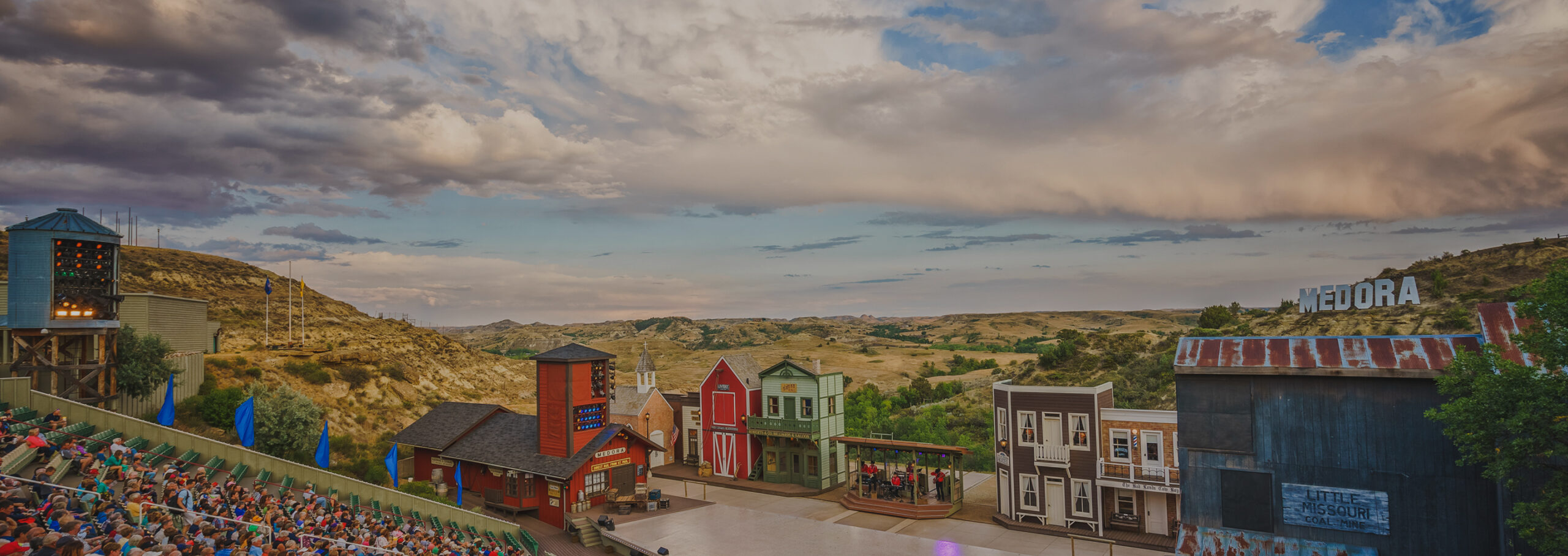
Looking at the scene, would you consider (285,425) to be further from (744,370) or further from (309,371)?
(744,370)

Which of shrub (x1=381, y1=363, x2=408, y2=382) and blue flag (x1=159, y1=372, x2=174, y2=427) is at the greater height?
blue flag (x1=159, y1=372, x2=174, y2=427)

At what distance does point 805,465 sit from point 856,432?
26.8 ft

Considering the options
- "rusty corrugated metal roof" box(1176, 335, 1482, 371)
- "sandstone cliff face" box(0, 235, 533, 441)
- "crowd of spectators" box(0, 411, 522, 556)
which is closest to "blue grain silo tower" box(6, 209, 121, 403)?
"crowd of spectators" box(0, 411, 522, 556)

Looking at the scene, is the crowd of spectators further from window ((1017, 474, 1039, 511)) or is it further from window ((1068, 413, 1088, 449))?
window ((1068, 413, 1088, 449))

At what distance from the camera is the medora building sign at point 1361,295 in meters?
33.5

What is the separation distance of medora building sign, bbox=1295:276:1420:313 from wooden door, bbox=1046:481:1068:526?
63.5 ft

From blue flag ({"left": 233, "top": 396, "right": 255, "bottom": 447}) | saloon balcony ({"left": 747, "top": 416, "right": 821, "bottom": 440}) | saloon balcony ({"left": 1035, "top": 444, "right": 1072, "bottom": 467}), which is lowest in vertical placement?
saloon balcony ({"left": 747, "top": 416, "right": 821, "bottom": 440})

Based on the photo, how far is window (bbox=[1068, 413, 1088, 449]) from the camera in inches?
1046

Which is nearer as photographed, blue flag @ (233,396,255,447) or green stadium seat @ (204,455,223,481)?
green stadium seat @ (204,455,223,481)

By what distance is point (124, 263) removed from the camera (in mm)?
58781

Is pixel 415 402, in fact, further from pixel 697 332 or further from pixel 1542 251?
pixel 697 332

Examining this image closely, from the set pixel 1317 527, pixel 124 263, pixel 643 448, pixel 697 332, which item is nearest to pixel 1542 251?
pixel 1317 527

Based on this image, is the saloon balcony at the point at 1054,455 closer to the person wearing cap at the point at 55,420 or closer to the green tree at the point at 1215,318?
the person wearing cap at the point at 55,420

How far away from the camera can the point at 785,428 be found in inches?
1433
